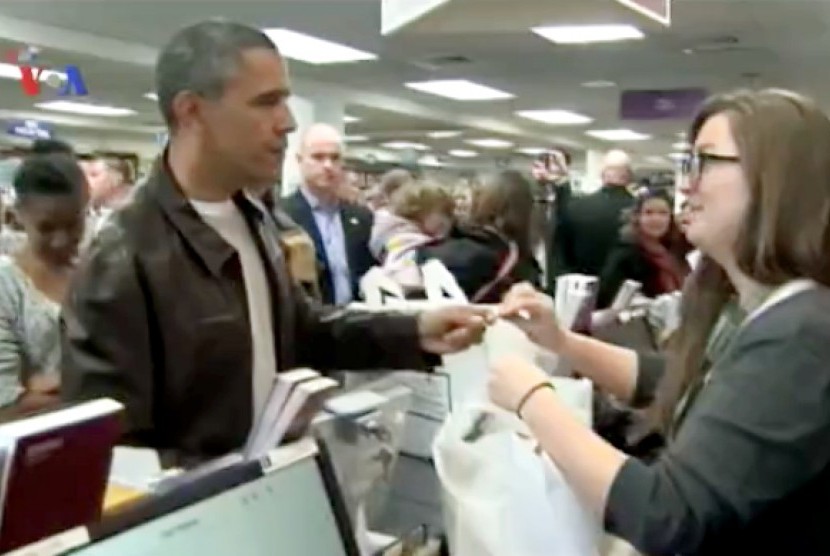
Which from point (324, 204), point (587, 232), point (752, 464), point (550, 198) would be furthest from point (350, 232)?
point (752, 464)

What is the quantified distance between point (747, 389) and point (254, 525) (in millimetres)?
570

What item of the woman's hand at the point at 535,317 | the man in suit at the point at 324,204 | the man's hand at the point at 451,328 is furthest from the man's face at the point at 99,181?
the woman's hand at the point at 535,317

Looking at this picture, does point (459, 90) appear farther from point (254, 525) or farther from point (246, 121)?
point (254, 525)

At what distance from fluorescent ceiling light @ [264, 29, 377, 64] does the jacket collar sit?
7.22m

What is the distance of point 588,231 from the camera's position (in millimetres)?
5945

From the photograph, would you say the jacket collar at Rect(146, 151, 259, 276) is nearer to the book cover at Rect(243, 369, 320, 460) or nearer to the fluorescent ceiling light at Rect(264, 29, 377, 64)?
the book cover at Rect(243, 369, 320, 460)

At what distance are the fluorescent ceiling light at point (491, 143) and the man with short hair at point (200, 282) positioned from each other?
1885cm

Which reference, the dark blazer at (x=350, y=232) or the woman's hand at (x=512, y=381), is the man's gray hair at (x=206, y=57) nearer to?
the woman's hand at (x=512, y=381)

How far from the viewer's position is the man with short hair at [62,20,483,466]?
1.59 metres

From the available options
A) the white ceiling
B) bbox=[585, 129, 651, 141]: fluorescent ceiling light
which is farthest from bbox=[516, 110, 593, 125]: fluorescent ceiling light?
bbox=[585, 129, 651, 141]: fluorescent ceiling light

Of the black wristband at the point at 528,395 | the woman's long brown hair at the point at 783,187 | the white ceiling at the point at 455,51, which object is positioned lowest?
the black wristband at the point at 528,395

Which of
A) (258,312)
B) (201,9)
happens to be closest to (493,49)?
(201,9)

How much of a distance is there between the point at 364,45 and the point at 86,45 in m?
2.35

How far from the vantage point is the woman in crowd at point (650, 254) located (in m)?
4.67
